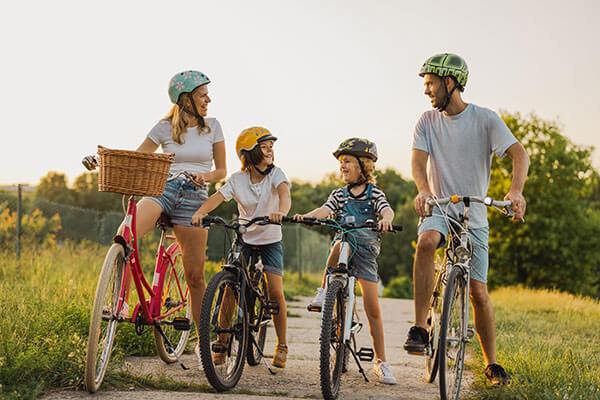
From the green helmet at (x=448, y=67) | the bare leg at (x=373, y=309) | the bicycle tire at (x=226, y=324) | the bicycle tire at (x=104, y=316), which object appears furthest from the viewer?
the bare leg at (x=373, y=309)

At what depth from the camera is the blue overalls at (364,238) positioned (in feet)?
14.3

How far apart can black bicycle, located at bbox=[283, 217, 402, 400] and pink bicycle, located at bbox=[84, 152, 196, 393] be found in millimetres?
994

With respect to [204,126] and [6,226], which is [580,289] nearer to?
[6,226]

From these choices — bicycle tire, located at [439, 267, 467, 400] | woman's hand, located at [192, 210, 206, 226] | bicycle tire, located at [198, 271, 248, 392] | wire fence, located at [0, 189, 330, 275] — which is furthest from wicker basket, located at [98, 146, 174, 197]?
wire fence, located at [0, 189, 330, 275]

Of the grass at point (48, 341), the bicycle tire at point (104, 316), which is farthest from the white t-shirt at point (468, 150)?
the grass at point (48, 341)

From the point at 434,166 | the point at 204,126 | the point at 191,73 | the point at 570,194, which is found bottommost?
the point at 434,166

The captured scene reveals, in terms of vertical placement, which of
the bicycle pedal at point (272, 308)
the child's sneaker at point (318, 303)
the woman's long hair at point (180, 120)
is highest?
the woman's long hair at point (180, 120)

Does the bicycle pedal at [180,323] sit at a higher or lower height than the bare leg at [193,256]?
lower

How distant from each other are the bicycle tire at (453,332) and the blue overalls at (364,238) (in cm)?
80

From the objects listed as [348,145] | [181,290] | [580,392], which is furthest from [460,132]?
[181,290]

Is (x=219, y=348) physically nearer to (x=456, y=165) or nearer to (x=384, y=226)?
(x=384, y=226)

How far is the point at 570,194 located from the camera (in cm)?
3047

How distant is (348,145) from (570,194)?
96.2 feet

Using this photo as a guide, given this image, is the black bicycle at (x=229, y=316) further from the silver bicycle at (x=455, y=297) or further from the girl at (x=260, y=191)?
the silver bicycle at (x=455, y=297)
